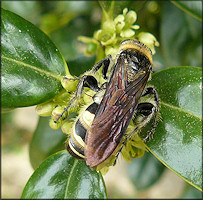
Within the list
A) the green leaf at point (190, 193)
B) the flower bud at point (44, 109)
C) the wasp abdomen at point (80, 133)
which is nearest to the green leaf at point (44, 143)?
the flower bud at point (44, 109)

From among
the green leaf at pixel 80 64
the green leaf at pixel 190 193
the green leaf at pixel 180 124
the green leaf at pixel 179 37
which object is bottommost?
the green leaf at pixel 190 193

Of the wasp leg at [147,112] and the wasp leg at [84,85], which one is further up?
the wasp leg at [84,85]

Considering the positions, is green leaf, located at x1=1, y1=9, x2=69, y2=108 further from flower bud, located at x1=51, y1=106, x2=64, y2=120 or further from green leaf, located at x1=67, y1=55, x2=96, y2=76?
green leaf, located at x1=67, y1=55, x2=96, y2=76

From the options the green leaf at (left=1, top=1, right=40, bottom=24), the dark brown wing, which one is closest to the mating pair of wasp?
the dark brown wing

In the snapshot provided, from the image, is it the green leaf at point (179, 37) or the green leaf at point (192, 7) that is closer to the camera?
the green leaf at point (192, 7)

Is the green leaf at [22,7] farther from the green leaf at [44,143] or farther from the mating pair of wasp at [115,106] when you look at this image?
the mating pair of wasp at [115,106]

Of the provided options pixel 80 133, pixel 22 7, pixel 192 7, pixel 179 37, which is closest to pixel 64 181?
pixel 80 133

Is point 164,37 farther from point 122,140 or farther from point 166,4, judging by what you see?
point 122,140
